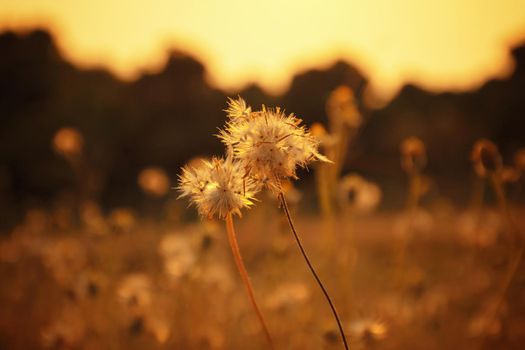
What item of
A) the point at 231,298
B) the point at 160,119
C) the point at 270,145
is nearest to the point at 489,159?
the point at 270,145

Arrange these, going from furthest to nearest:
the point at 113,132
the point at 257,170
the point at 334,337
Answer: the point at 113,132, the point at 334,337, the point at 257,170

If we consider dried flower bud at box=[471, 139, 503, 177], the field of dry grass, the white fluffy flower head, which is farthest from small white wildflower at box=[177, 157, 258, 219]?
dried flower bud at box=[471, 139, 503, 177]

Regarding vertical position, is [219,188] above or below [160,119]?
below

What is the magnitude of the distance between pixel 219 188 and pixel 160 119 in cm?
1782

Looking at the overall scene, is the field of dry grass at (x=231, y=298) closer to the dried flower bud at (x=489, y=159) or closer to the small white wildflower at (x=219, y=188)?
the dried flower bud at (x=489, y=159)

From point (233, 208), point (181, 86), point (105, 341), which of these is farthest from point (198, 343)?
point (181, 86)

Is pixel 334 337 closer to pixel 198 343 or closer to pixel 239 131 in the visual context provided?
pixel 198 343

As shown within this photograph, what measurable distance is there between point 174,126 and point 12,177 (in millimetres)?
6096

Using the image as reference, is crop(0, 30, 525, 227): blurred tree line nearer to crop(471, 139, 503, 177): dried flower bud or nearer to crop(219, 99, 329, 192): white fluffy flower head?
crop(471, 139, 503, 177): dried flower bud

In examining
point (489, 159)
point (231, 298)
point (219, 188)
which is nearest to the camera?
point (219, 188)

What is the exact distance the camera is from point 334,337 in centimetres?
242

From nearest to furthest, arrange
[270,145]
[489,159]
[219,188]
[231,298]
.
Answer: [270,145], [219,188], [489,159], [231,298]

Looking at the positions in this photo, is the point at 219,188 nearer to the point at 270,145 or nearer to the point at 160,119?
the point at 270,145

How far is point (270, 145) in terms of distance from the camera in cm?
126
